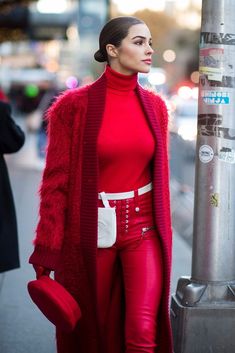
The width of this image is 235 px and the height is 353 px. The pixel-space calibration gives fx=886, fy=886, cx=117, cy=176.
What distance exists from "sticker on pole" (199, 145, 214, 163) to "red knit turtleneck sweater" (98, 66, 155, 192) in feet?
2.69

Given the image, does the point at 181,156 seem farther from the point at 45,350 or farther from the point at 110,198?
the point at 110,198

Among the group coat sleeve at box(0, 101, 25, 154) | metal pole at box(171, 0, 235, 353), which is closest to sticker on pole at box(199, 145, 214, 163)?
metal pole at box(171, 0, 235, 353)

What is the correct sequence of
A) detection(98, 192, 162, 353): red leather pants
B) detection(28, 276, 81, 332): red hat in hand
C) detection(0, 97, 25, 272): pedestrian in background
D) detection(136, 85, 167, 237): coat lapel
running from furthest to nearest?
1. detection(0, 97, 25, 272): pedestrian in background
2. detection(136, 85, 167, 237): coat lapel
3. detection(98, 192, 162, 353): red leather pants
4. detection(28, 276, 81, 332): red hat in hand

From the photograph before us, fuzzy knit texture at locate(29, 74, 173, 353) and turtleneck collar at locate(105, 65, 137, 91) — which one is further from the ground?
turtleneck collar at locate(105, 65, 137, 91)

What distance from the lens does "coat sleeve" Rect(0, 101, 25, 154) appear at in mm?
6465

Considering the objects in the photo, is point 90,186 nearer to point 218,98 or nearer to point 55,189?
point 55,189

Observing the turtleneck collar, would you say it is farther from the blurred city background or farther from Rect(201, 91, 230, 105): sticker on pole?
Rect(201, 91, 230, 105): sticker on pole

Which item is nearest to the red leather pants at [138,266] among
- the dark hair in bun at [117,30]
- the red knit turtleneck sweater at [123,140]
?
the red knit turtleneck sweater at [123,140]

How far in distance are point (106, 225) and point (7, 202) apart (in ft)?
7.91

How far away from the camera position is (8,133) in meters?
6.48

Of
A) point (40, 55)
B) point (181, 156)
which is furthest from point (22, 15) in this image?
point (40, 55)

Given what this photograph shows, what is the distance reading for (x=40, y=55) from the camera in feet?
315

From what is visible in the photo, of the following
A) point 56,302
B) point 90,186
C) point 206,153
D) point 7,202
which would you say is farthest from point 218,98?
point 7,202

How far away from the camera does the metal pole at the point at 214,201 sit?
16.5ft
